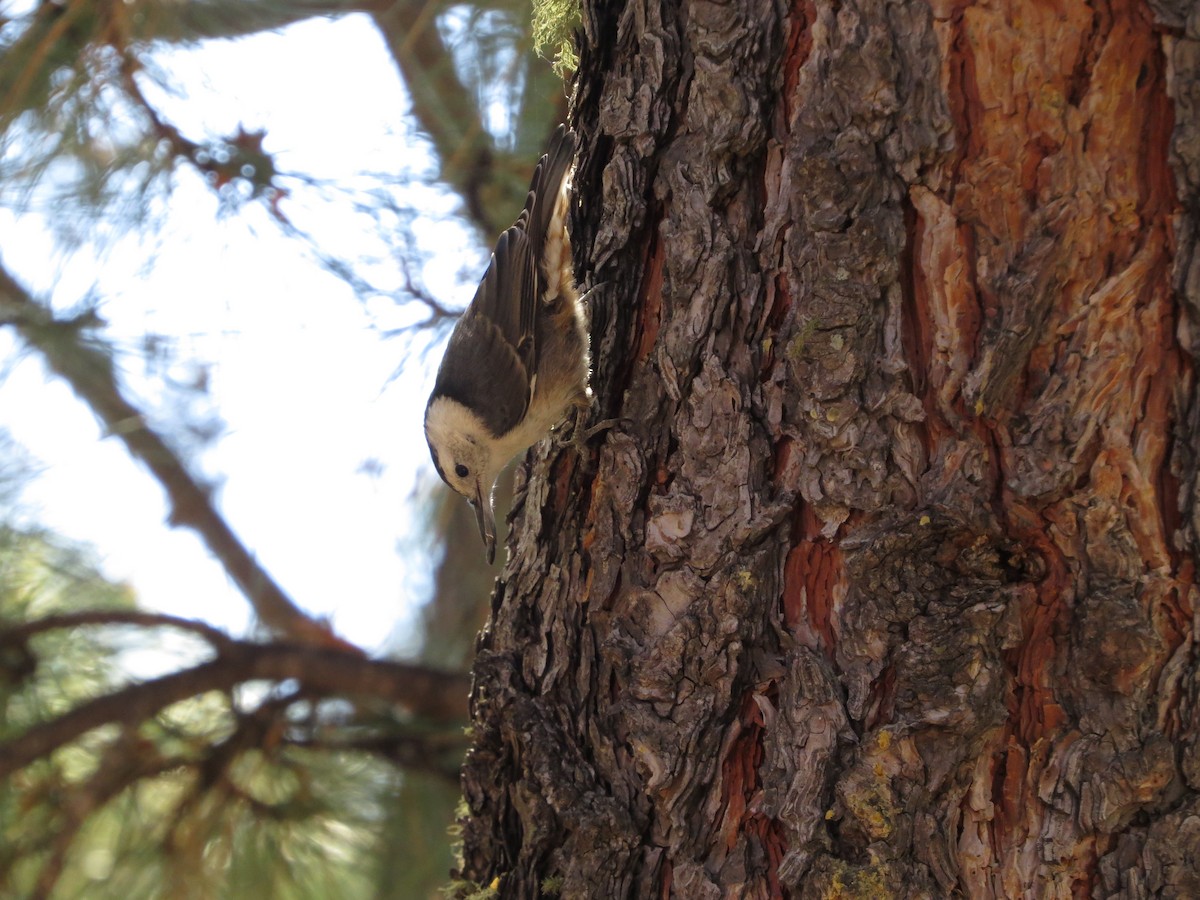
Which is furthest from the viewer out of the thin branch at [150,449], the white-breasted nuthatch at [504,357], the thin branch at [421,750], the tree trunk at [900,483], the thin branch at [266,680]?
the thin branch at [421,750]

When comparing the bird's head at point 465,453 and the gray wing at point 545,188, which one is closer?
the gray wing at point 545,188

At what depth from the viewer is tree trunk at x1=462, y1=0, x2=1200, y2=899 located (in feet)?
4.04

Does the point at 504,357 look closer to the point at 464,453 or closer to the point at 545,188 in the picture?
the point at 464,453

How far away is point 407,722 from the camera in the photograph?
3129mm

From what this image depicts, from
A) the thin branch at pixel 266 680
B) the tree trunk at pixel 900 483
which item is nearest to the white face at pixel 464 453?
the thin branch at pixel 266 680

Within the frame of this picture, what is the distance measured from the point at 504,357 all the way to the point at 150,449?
5.85 ft

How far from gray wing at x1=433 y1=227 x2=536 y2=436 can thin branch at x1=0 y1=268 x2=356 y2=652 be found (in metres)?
1.10

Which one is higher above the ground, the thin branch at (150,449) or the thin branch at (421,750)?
the thin branch at (150,449)

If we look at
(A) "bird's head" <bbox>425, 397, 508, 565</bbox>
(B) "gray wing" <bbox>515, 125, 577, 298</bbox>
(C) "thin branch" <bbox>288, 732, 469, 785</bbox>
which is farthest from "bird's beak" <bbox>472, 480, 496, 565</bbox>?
(C) "thin branch" <bbox>288, 732, 469, 785</bbox>

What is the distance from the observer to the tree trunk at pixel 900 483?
4.04ft

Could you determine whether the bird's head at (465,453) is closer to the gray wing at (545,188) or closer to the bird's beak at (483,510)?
the bird's beak at (483,510)

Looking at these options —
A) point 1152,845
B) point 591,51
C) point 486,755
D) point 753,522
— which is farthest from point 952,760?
point 591,51

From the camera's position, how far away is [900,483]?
1.33 meters

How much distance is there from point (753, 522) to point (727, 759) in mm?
313
